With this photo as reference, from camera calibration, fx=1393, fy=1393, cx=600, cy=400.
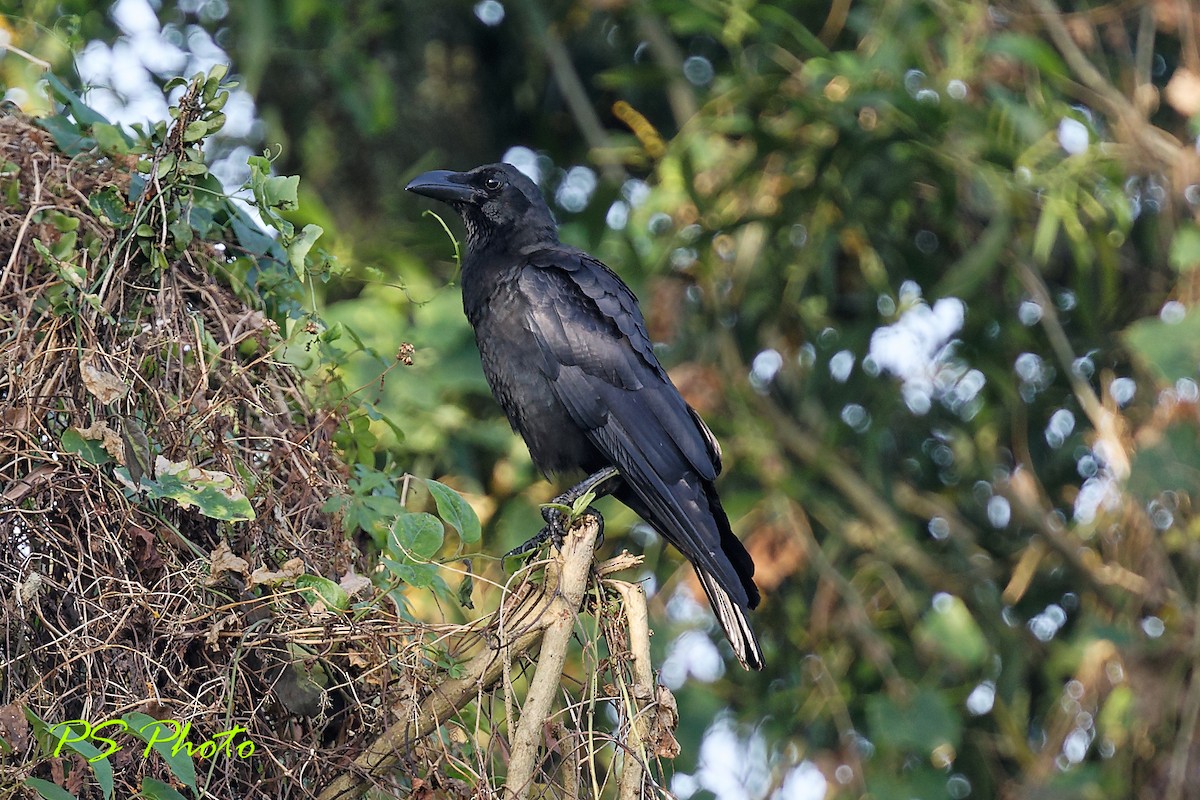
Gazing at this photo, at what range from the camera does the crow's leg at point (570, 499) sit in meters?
3.34

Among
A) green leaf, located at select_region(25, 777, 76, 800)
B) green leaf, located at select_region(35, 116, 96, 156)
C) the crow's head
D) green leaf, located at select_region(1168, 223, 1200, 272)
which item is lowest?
green leaf, located at select_region(1168, 223, 1200, 272)

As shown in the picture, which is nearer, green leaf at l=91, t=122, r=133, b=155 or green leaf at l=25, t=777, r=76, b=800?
green leaf at l=25, t=777, r=76, b=800

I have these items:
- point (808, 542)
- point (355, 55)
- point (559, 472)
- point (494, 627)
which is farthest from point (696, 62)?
point (494, 627)

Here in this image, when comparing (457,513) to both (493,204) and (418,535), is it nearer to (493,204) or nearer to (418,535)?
(418,535)

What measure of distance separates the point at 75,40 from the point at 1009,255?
4555mm

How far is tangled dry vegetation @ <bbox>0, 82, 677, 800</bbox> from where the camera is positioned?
2381mm

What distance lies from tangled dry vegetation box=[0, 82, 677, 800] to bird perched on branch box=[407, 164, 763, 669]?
1015mm

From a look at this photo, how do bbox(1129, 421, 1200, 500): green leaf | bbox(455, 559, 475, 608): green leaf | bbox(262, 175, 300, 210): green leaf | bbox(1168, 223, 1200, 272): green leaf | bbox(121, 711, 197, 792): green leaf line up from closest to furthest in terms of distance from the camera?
bbox(121, 711, 197, 792): green leaf, bbox(262, 175, 300, 210): green leaf, bbox(455, 559, 475, 608): green leaf, bbox(1168, 223, 1200, 272): green leaf, bbox(1129, 421, 1200, 500): green leaf

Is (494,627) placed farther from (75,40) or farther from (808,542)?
(808,542)

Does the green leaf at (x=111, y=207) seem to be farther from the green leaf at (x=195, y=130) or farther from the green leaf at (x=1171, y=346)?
the green leaf at (x=1171, y=346)


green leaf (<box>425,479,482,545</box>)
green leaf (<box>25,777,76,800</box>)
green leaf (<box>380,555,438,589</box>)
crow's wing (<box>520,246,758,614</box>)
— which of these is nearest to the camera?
green leaf (<box>25,777,76,800</box>)

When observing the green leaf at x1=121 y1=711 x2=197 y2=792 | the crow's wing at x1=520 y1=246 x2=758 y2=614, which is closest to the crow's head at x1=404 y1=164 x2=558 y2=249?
the crow's wing at x1=520 y1=246 x2=758 y2=614

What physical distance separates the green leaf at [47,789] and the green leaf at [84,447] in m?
0.61

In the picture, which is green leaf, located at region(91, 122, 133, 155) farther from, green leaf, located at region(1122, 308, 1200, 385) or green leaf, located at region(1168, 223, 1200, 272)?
green leaf, located at region(1168, 223, 1200, 272)
